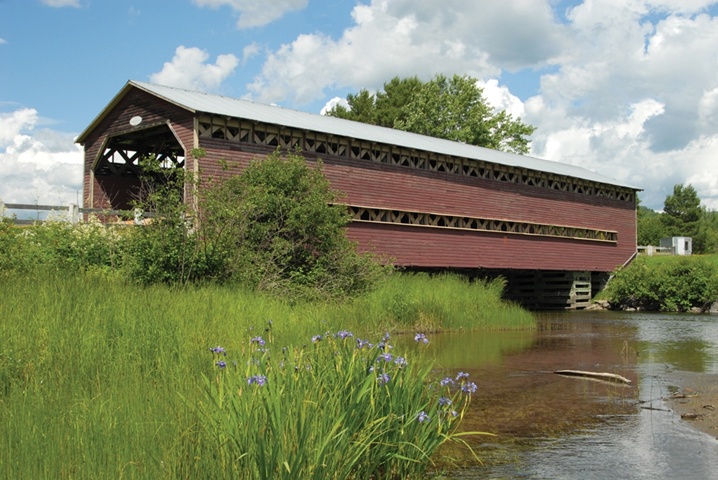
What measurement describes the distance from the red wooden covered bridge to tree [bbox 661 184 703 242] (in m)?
35.9

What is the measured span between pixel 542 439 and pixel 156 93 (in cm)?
1509

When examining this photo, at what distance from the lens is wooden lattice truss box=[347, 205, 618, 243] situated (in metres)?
20.9

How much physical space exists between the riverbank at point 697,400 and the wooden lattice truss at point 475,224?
1113 cm

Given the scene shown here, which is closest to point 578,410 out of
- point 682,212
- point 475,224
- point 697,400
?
point 697,400

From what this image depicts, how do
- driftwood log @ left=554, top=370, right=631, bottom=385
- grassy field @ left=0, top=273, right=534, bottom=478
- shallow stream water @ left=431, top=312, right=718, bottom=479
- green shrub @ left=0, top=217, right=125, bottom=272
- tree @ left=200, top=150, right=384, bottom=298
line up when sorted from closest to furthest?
1. grassy field @ left=0, top=273, right=534, bottom=478
2. shallow stream water @ left=431, top=312, right=718, bottom=479
3. driftwood log @ left=554, top=370, right=631, bottom=385
4. green shrub @ left=0, top=217, right=125, bottom=272
5. tree @ left=200, top=150, right=384, bottom=298

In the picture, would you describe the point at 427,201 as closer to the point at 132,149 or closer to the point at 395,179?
the point at 395,179

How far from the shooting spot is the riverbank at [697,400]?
6926mm

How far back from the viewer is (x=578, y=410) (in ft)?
24.5

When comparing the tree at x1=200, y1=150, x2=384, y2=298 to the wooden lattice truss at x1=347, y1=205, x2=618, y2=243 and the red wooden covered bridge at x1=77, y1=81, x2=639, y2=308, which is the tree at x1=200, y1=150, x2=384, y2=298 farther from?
the wooden lattice truss at x1=347, y1=205, x2=618, y2=243

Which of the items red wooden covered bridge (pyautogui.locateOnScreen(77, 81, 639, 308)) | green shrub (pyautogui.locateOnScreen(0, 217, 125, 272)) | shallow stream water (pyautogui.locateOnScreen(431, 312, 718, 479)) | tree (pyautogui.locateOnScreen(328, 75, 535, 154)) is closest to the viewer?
shallow stream water (pyautogui.locateOnScreen(431, 312, 718, 479))

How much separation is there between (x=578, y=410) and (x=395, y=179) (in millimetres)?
14655

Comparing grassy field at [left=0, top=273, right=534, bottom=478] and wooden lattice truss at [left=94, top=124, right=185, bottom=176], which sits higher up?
wooden lattice truss at [left=94, top=124, right=185, bottom=176]

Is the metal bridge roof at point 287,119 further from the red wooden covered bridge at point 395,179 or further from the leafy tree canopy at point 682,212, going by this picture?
the leafy tree canopy at point 682,212

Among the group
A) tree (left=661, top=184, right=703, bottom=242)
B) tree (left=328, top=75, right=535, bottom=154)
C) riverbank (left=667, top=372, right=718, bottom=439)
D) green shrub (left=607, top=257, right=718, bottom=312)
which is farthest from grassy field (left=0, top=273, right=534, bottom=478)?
tree (left=661, top=184, right=703, bottom=242)
